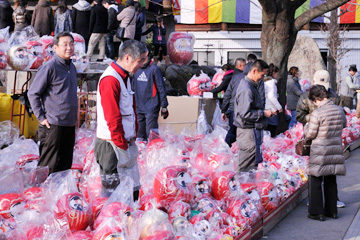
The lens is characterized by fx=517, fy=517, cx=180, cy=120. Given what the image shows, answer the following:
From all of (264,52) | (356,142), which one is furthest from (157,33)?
(356,142)

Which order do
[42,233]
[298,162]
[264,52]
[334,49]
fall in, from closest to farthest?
[42,233] < [298,162] < [264,52] < [334,49]

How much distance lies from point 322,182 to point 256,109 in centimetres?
122

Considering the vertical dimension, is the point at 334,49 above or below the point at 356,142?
above

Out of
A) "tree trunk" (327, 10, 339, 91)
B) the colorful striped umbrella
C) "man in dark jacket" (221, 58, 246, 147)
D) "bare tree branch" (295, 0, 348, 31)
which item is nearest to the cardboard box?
"man in dark jacket" (221, 58, 246, 147)

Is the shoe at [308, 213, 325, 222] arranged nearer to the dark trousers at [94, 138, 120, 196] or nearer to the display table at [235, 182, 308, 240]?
the display table at [235, 182, 308, 240]

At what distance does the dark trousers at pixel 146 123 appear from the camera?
812 centimetres

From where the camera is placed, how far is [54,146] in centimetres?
556

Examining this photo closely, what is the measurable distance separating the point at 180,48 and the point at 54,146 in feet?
28.8

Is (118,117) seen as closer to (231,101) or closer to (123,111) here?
(123,111)

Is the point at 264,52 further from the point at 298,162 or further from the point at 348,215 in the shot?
the point at 348,215

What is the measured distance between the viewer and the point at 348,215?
6.61m

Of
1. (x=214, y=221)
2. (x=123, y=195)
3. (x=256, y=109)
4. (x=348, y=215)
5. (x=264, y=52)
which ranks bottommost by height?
(x=348, y=215)

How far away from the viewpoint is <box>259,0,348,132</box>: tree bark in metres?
11.2

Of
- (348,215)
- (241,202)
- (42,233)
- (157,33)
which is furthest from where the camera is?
(157,33)
